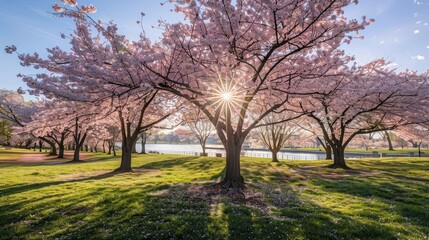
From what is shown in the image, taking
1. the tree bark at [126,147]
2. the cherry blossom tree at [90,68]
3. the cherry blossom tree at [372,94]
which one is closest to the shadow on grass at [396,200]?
the cherry blossom tree at [372,94]

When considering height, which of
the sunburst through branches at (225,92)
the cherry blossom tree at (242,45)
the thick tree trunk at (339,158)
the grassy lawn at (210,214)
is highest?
the cherry blossom tree at (242,45)

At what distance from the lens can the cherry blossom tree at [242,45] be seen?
871 centimetres

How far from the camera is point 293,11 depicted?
854 centimetres

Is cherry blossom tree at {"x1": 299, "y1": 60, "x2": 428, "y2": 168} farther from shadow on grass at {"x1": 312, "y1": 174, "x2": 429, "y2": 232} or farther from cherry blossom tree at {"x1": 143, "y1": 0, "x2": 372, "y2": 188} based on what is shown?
shadow on grass at {"x1": 312, "y1": 174, "x2": 429, "y2": 232}

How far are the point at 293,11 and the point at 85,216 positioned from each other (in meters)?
9.67

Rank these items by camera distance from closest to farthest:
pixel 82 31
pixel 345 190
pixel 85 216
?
pixel 85 216
pixel 82 31
pixel 345 190

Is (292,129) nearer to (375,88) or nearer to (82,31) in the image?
(375,88)

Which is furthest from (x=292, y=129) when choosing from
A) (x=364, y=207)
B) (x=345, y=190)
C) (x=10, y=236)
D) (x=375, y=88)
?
(x=10, y=236)

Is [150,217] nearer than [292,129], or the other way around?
[150,217]

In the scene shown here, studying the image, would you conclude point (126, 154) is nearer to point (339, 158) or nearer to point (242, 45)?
point (242, 45)

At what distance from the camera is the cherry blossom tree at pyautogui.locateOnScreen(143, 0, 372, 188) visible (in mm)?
8711

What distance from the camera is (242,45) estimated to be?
10.8 metres

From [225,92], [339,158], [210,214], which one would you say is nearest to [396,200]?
[210,214]

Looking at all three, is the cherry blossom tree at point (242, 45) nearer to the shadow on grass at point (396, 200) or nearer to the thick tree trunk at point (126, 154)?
the shadow on grass at point (396, 200)
